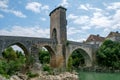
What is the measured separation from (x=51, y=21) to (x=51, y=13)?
1311 millimetres

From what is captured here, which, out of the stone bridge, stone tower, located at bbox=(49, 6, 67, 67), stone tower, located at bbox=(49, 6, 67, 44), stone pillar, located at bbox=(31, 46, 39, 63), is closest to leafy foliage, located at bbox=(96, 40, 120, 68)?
the stone bridge

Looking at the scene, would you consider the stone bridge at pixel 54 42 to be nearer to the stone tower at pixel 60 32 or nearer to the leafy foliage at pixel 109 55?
the stone tower at pixel 60 32

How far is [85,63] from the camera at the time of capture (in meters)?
44.8

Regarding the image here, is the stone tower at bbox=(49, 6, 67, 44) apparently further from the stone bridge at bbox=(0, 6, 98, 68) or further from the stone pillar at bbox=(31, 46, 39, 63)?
the stone pillar at bbox=(31, 46, 39, 63)

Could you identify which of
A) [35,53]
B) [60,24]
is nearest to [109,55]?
[60,24]

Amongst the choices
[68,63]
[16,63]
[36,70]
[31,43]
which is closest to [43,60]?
[68,63]

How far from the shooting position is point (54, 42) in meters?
33.0

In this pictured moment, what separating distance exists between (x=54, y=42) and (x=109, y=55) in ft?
44.6

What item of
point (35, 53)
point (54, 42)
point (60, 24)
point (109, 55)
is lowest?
point (109, 55)

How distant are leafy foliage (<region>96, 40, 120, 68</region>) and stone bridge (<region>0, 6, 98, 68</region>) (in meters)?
7.95

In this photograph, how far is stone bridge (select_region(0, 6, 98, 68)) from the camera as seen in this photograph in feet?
95.3

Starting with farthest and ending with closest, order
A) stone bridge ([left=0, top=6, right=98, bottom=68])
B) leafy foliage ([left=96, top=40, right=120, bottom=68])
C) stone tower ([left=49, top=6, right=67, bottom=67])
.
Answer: leafy foliage ([left=96, top=40, right=120, bottom=68]), stone tower ([left=49, top=6, right=67, bottom=67]), stone bridge ([left=0, top=6, right=98, bottom=68])

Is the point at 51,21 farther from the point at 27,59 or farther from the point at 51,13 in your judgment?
the point at 27,59

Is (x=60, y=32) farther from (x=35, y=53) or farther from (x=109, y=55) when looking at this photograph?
(x=109, y=55)
